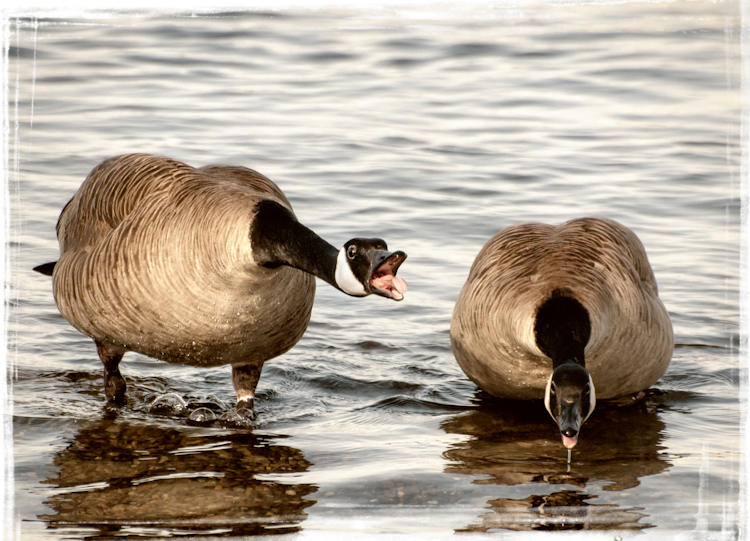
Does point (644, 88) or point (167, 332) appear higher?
point (644, 88)

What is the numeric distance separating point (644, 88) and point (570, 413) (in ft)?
38.1

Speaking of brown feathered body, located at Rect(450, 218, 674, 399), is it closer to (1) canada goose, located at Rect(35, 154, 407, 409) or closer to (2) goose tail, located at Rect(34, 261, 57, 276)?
(1) canada goose, located at Rect(35, 154, 407, 409)

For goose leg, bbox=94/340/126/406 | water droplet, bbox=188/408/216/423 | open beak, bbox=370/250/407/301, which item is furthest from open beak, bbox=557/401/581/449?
goose leg, bbox=94/340/126/406

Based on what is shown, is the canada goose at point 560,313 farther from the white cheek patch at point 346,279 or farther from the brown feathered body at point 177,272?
the white cheek patch at point 346,279

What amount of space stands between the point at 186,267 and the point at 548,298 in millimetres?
2089

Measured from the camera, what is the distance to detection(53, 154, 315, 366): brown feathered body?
556cm

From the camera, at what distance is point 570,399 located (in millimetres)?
4684

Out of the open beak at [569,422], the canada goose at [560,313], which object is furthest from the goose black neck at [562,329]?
the open beak at [569,422]

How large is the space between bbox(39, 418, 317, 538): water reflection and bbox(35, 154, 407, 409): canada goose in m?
0.56

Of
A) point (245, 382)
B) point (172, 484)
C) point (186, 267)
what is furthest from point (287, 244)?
point (245, 382)

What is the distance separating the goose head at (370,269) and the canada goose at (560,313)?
131cm

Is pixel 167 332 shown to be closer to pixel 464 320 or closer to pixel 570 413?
pixel 464 320

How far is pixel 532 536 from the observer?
4723 millimetres

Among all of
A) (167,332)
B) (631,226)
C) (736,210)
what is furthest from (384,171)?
(167,332)
